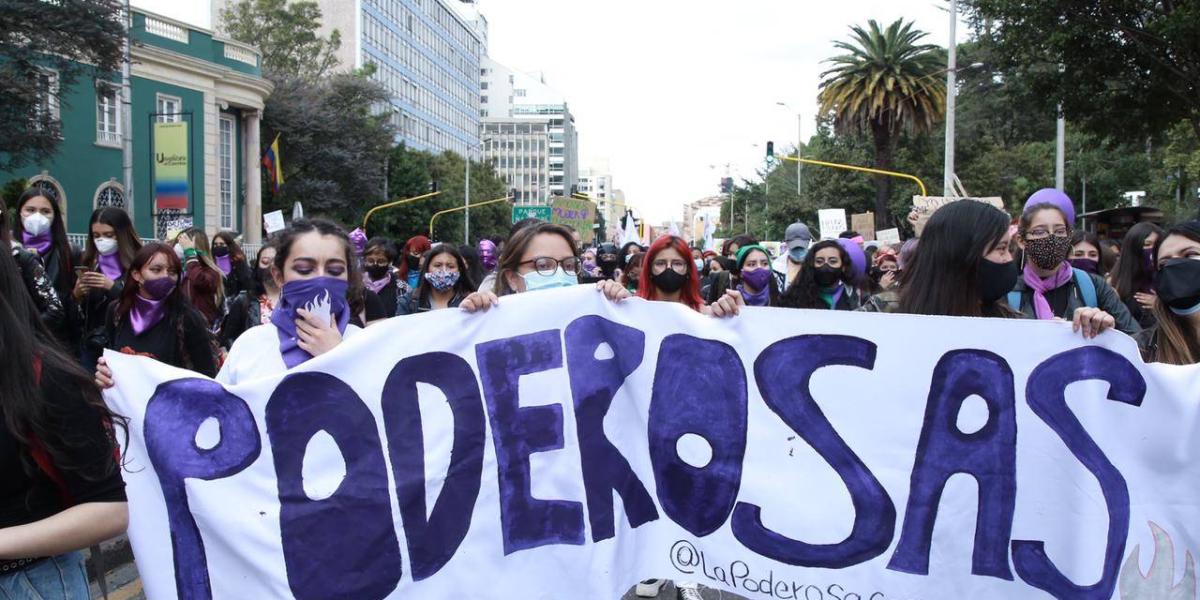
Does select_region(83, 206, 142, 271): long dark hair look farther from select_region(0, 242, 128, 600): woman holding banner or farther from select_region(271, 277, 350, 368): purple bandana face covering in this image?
select_region(0, 242, 128, 600): woman holding banner

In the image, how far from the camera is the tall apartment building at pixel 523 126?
16338 cm

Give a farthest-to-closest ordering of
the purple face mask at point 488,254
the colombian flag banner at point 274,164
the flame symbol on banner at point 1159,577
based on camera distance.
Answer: the colombian flag banner at point 274,164
the purple face mask at point 488,254
the flame symbol on banner at point 1159,577

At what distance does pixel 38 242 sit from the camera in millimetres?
6156

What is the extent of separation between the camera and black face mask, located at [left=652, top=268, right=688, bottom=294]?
5230 millimetres

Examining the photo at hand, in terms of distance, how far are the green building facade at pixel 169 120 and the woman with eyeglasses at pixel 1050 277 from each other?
2537cm

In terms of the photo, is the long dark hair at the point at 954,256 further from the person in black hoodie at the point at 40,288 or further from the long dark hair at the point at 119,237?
A: the long dark hair at the point at 119,237

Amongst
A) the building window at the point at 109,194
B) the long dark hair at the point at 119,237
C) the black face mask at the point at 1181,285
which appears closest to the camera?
the black face mask at the point at 1181,285

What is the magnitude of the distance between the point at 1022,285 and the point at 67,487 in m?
3.77

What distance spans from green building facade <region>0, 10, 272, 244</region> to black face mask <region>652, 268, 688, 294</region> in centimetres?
2411

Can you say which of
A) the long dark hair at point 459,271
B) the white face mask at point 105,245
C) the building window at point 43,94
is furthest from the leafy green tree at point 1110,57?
the building window at point 43,94

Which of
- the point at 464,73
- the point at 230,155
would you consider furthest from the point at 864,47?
the point at 464,73

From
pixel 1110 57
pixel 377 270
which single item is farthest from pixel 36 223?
pixel 1110 57

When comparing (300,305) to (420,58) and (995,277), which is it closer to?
(995,277)

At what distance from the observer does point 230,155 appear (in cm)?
4425
